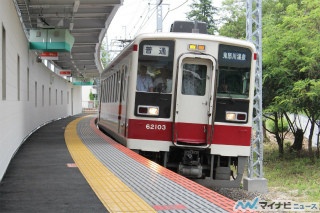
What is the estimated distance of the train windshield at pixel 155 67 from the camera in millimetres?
9078

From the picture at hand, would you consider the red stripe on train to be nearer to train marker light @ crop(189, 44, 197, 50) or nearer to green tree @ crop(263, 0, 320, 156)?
train marker light @ crop(189, 44, 197, 50)

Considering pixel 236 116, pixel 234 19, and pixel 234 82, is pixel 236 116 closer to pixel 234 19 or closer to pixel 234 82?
pixel 234 82

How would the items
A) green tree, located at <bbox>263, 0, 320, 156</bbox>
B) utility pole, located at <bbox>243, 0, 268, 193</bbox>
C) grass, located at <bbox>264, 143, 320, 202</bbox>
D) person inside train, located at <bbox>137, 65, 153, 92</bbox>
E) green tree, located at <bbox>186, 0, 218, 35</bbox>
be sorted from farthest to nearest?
green tree, located at <bbox>186, 0, 218, 35</bbox>, green tree, located at <bbox>263, 0, 320, 156</bbox>, grass, located at <bbox>264, 143, 320, 202</bbox>, utility pole, located at <bbox>243, 0, 268, 193</bbox>, person inside train, located at <bbox>137, 65, 153, 92</bbox>

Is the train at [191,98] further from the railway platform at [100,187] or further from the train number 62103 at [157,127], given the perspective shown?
the railway platform at [100,187]

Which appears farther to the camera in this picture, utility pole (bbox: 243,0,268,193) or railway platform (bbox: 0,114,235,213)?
utility pole (bbox: 243,0,268,193)

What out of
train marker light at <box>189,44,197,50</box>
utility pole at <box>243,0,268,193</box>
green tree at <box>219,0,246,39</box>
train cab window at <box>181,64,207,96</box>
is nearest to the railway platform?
train cab window at <box>181,64,207,96</box>

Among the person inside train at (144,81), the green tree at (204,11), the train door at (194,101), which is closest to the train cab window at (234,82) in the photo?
the train door at (194,101)

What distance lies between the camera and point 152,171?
7.25 m

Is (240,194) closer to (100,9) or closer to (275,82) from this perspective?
(275,82)

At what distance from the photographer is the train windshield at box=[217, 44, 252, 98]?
29.9 ft

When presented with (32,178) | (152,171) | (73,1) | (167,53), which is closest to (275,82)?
Result: (73,1)

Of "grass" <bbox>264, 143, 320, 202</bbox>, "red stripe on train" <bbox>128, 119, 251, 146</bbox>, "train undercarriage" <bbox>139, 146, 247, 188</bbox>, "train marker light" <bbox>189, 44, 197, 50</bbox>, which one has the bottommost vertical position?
"grass" <bbox>264, 143, 320, 202</bbox>

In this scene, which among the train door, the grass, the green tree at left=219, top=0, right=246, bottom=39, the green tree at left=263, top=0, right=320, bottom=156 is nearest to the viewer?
the train door

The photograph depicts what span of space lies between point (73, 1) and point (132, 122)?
6121 mm
